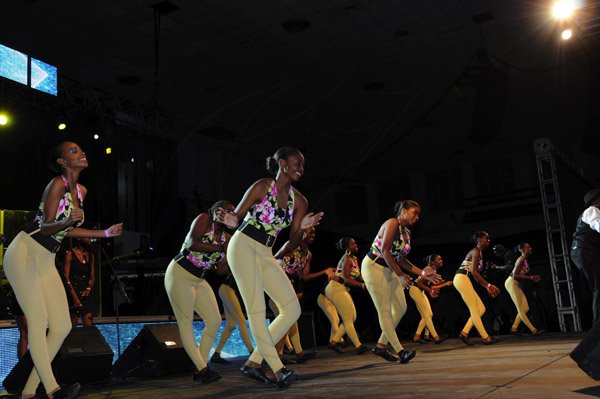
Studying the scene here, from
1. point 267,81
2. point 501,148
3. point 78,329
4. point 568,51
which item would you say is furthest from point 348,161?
point 78,329

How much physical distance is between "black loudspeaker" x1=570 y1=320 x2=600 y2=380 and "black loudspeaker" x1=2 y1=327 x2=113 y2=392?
3.74 m

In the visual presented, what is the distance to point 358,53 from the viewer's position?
40.0 ft

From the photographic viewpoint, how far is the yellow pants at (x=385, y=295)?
221 inches

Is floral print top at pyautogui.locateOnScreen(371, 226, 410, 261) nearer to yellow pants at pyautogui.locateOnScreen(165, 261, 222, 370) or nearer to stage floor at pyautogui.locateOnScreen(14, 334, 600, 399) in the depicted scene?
stage floor at pyautogui.locateOnScreen(14, 334, 600, 399)

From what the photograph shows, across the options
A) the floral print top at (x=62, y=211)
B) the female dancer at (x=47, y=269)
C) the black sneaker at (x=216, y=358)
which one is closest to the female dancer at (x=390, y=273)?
the black sneaker at (x=216, y=358)

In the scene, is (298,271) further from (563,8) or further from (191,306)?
(563,8)

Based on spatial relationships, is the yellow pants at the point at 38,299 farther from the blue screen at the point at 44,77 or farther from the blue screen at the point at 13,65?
the blue screen at the point at 44,77

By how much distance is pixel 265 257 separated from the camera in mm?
3857

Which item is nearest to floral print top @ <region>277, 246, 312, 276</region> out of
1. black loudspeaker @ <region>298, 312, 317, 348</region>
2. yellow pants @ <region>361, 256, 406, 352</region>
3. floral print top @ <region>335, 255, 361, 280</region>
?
floral print top @ <region>335, 255, 361, 280</region>

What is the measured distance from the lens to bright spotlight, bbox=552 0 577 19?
904 centimetres

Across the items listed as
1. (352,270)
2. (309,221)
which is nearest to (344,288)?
(352,270)

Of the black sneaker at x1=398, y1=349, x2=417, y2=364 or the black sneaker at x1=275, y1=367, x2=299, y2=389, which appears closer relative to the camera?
the black sneaker at x1=275, y1=367, x2=299, y2=389

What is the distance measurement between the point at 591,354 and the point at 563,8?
754 cm

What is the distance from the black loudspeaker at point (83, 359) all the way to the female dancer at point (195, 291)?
866 mm
